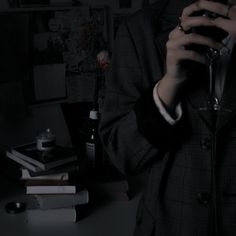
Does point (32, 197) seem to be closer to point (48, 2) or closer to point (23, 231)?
point (23, 231)

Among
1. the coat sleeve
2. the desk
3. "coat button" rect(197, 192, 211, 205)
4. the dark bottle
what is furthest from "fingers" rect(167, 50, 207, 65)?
the dark bottle

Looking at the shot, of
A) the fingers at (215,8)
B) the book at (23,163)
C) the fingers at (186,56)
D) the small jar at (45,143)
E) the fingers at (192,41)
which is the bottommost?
the book at (23,163)

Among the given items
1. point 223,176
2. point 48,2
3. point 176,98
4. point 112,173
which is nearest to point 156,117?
point 176,98

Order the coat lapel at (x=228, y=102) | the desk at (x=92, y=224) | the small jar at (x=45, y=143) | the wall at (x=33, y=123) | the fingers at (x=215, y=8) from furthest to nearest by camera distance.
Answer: the wall at (x=33, y=123) → the small jar at (x=45, y=143) → the desk at (x=92, y=224) → the coat lapel at (x=228, y=102) → the fingers at (x=215, y=8)

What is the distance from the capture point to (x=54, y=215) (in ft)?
3.92

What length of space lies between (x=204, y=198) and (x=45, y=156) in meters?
0.50

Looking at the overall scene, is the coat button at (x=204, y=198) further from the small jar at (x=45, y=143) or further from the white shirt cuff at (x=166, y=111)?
the small jar at (x=45, y=143)

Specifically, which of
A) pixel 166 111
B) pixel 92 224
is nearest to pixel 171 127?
pixel 166 111

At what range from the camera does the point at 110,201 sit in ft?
4.29

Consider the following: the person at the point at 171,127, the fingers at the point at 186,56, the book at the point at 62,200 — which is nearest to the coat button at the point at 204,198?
the person at the point at 171,127

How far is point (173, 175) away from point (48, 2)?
0.72m

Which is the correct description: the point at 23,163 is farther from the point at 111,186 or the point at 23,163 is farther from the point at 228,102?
the point at 228,102

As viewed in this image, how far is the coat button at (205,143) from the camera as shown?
87 centimetres

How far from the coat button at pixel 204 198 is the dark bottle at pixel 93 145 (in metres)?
0.54
